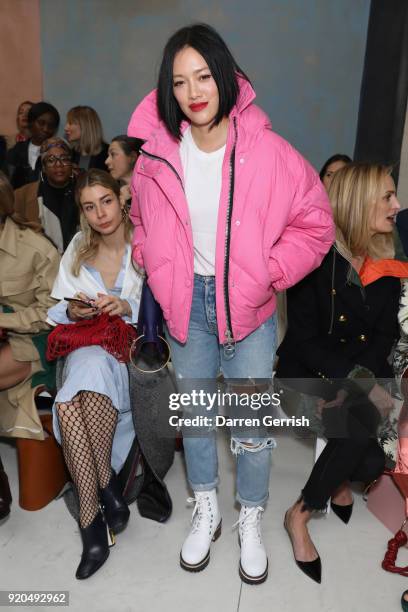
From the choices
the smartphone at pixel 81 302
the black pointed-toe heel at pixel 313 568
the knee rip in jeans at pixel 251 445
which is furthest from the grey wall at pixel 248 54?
the black pointed-toe heel at pixel 313 568

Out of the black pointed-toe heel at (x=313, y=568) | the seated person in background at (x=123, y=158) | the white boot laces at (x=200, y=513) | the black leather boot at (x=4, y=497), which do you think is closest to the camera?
the black pointed-toe heel at (x=313, y=568)

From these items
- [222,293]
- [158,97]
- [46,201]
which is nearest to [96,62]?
[46,201]

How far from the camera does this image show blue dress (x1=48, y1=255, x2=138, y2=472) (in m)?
1.92

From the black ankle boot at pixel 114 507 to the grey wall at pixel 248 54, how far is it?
3.60 metres

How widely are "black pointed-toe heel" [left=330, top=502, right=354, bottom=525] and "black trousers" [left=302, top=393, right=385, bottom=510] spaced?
0.83 ft

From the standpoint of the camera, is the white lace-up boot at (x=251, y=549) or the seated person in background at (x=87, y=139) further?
the seated person in background at (x=87, y=139)

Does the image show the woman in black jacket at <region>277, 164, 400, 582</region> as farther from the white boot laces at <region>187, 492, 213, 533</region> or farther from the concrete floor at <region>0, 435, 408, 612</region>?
the white boot laces at <region>187, 492, 213, 533</region>

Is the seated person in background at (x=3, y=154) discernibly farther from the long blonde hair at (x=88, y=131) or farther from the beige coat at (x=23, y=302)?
the beige coat at (x=23, y=302)

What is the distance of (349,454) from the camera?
6.17 feet

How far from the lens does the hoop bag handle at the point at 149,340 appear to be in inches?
72.2

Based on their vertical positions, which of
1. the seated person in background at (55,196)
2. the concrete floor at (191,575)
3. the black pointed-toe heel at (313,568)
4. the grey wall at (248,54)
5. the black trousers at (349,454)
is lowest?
the concrete floor at (191,575)

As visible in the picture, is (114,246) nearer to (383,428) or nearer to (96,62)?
(383,428)

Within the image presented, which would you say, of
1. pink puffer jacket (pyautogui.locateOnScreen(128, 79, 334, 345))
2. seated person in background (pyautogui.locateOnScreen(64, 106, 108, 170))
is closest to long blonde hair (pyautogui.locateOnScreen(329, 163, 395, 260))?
pink puffer jacket (pyautogui.locateOnScreen(128, 79, 334, 345))

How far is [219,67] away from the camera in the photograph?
1.47m
